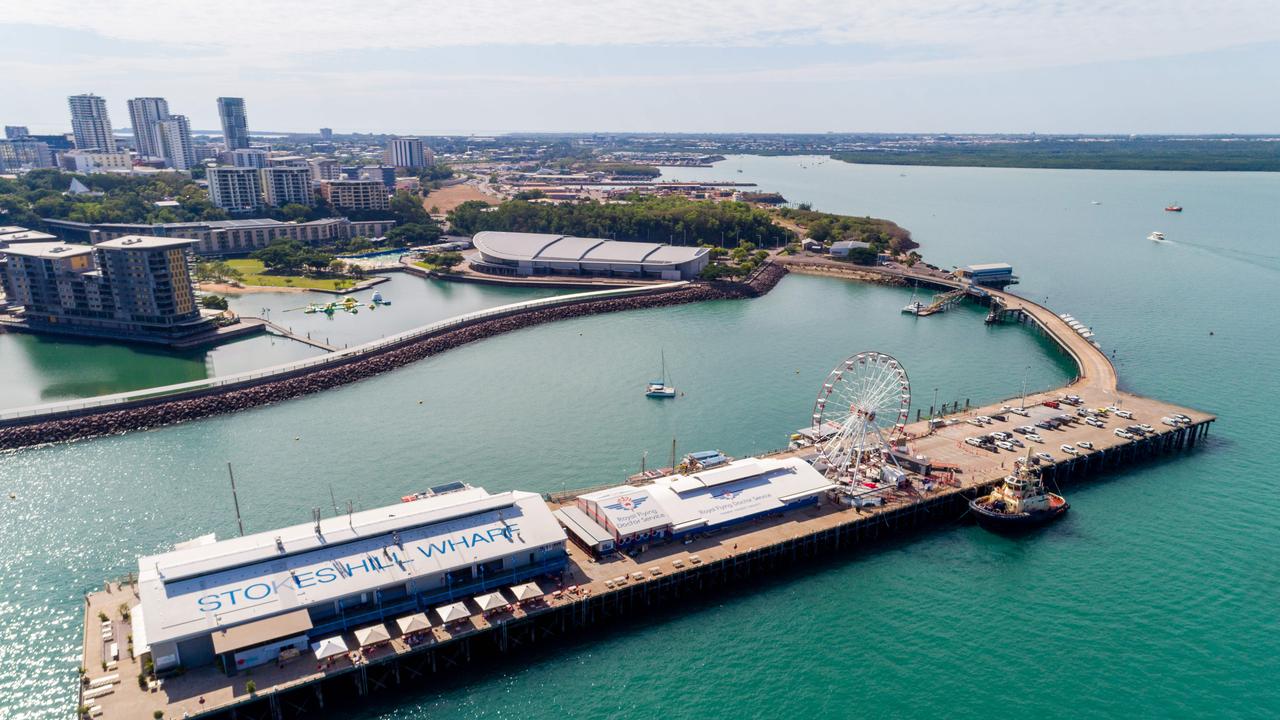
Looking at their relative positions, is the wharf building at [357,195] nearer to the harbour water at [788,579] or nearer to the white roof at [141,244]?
the white roof at [141,244]

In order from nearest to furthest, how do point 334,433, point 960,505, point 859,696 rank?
point 859,696
point 960,505
point 334,433

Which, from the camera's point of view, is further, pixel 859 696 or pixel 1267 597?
pixel 1267 597

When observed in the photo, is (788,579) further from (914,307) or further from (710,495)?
(914,307)

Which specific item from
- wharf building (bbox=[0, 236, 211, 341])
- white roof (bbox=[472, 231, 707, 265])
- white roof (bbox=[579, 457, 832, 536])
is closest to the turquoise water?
wharf building (bbox=[0, 236, 211, 341])

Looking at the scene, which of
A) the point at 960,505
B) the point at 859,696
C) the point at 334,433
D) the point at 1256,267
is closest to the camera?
the point at 859,696

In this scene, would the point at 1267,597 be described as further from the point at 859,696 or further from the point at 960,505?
the point at 859,696

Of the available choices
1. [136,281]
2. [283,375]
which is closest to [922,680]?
[283,375]

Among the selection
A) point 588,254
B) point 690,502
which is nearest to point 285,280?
point 588,254
